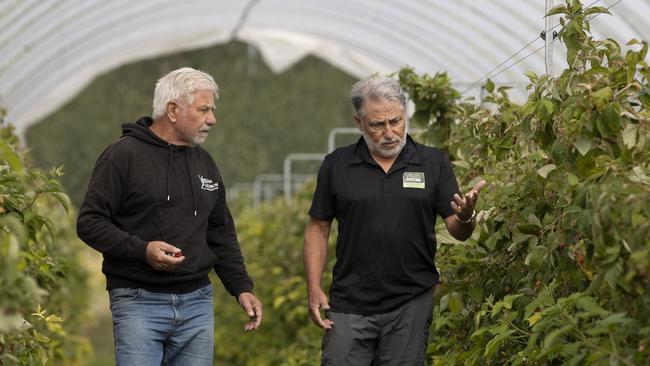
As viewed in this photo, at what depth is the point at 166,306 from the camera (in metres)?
4.43

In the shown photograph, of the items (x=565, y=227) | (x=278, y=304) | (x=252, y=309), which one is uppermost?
(x=565, y=227)

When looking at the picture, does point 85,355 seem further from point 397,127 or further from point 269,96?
point 269,96

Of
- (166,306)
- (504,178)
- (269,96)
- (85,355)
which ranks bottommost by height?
(85,355)

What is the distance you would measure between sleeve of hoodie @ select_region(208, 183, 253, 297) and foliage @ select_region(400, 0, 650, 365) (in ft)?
2.79

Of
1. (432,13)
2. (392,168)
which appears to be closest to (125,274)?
(392,168)

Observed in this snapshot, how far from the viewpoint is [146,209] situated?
445cm

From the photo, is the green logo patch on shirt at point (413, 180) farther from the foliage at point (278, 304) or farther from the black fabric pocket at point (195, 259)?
the foliage at point (278, 304)

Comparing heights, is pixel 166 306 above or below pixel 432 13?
below

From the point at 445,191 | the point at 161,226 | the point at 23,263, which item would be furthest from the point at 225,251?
the point at 23,263

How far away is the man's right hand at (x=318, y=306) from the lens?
15.2ft

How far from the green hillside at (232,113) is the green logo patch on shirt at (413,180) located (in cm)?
2505

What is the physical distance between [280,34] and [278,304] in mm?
7773

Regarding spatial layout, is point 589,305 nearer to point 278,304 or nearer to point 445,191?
point 445,191

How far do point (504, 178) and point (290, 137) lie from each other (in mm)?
25516
